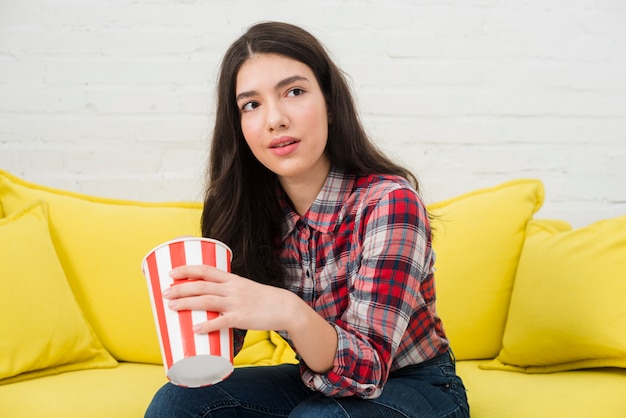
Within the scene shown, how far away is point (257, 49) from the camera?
127 centimetres

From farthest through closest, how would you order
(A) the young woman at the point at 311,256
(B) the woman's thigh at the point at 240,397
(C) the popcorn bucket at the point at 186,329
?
(B) the woman's thigh at the point at 240,397 → (A) the young woman at the point at 311,256 → (C) the popcorn bucket at the point at 186,329

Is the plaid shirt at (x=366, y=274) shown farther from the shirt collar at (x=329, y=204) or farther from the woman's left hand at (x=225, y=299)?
the woman's left hand at (x=225, y=299)

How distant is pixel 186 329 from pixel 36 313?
2.88ft

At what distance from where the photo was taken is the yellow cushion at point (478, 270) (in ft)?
5.77

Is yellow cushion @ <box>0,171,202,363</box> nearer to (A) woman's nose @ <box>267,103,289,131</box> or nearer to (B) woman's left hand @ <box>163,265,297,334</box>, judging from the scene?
(A) woman's nose @ <box>267,103,289,131</box>

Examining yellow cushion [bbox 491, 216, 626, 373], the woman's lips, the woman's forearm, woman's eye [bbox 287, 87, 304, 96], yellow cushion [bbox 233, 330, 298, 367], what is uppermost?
woman's eye [bbox 287, 87, 304, 96]

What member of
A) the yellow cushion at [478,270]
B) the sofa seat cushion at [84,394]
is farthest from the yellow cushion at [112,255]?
the yellow cushion at [478,270]

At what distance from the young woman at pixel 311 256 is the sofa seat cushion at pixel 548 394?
0.21 metres

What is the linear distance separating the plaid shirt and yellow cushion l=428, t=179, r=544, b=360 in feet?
1.59

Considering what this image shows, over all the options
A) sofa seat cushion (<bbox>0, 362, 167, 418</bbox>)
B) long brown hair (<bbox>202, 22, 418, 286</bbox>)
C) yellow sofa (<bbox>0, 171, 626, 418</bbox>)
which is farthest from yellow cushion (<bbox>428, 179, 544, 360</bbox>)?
sofa seat cushion (<bbox>0, 362, 167, 418</bbox>)

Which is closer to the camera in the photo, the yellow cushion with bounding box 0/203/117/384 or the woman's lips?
the woman's lips

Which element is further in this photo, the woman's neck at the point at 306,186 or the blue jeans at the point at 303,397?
the woman's neck at the point at 306,186

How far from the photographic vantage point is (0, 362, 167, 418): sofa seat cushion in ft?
4.60

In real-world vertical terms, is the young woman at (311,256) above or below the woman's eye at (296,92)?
below
